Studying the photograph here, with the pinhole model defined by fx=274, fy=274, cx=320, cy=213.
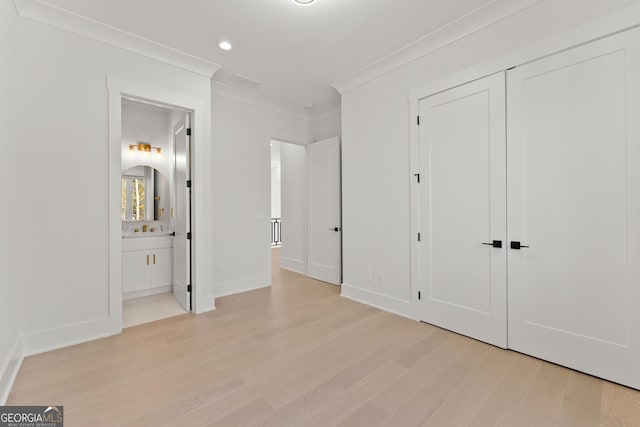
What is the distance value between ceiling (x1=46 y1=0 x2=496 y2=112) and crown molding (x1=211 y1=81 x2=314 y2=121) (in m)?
0.40

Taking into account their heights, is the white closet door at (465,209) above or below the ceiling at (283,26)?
below

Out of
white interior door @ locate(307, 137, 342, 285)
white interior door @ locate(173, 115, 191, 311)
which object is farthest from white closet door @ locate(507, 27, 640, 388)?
white interior door @ locate(173, 115, 191, 311)

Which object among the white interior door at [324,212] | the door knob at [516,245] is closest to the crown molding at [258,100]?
the white interior door at [324,212]

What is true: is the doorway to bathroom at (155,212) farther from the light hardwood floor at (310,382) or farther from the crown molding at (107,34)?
the light hardwood floor at (310,382)

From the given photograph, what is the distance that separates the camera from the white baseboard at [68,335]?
7.88 ft

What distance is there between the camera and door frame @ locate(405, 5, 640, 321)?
1.96 meters

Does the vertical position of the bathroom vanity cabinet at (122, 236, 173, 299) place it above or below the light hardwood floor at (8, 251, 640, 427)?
above

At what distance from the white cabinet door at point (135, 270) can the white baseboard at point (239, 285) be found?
1052mm

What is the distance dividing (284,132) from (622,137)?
4120 mm

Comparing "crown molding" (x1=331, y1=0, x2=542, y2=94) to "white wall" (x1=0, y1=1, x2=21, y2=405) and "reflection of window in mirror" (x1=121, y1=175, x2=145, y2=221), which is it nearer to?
"white wall" (x1=0, y1=1, x2=21, y2=405)

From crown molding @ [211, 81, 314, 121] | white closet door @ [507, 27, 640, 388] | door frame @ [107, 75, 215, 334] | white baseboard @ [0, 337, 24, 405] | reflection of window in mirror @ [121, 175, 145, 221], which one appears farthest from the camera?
reflection of window in mirror @ [121, 175, 145, 221]

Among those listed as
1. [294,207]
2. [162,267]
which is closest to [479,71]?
[294,207]

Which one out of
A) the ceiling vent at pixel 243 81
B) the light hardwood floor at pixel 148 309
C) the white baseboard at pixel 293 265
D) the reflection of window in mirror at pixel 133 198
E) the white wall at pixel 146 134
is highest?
the ceiling vent at pixel 243 81

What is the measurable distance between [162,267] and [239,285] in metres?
1.20
